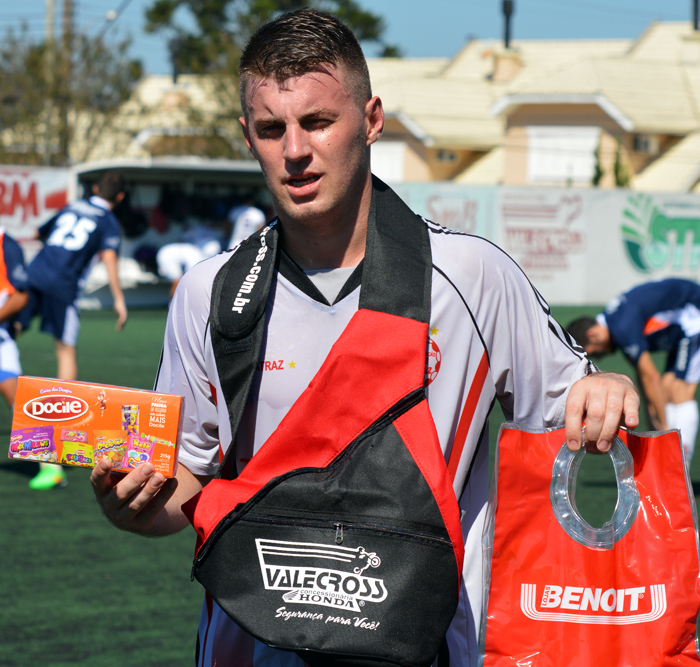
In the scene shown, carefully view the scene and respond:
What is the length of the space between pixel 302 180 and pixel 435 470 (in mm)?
616

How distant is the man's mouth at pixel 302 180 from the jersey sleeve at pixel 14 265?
539 centimetres

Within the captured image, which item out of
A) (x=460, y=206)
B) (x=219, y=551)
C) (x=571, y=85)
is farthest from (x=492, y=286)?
(x=571, y=85)

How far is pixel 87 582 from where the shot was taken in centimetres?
509

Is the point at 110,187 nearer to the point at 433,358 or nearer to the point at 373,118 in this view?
the point at 373,118

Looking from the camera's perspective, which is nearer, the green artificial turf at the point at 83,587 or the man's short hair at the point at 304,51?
the man's short hair at the point at 304,51

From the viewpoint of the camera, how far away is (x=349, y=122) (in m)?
1.98

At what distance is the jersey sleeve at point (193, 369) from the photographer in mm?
2059

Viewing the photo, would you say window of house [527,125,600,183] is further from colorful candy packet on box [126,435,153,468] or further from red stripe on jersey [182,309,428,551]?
colorful candy packet on box [126,435,153,468]

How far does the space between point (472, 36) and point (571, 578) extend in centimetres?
5350

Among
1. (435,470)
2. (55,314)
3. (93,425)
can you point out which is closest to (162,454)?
(93,425)

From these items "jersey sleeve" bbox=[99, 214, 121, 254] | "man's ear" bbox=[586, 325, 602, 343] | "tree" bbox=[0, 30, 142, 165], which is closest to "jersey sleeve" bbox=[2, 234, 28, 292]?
"jersey sleeve" bbox=[99, 214, 121, 254]

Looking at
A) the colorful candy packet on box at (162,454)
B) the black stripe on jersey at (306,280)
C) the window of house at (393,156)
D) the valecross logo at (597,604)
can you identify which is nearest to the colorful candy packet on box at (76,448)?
the colorful candy packet on box at (162,454)

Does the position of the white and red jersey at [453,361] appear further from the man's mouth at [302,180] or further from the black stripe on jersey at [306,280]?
the man's mouth at [302,180]

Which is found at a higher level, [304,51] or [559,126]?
[304,51]
